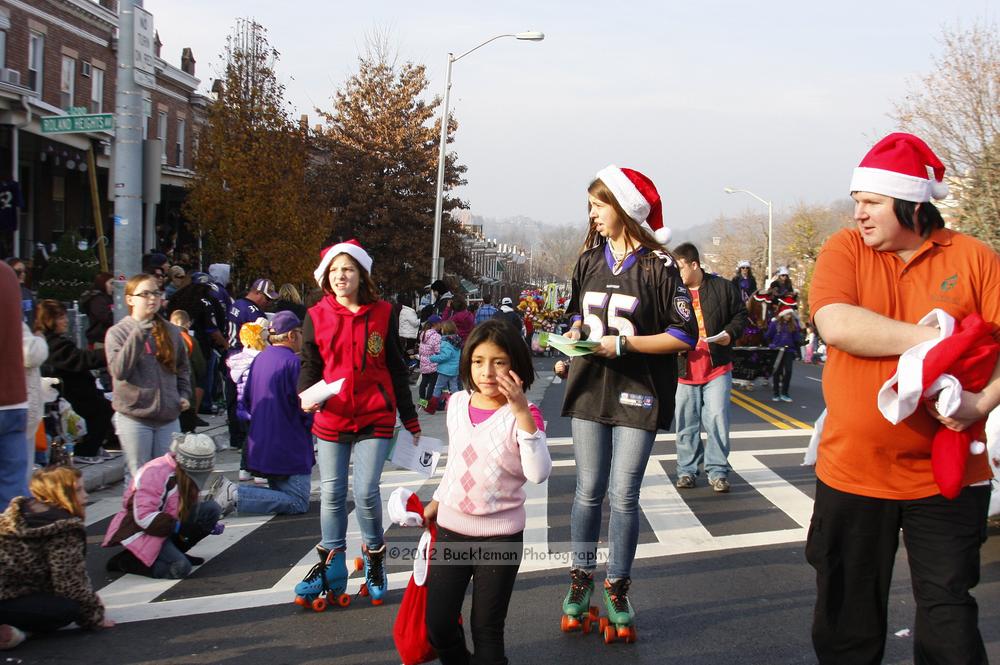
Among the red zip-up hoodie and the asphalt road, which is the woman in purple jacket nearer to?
the asphalt road

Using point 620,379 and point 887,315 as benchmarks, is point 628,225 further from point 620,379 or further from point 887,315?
point 887,315

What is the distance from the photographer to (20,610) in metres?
4.70

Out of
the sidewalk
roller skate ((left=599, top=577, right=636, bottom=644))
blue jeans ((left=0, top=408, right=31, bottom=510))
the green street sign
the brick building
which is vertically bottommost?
the sidewalk

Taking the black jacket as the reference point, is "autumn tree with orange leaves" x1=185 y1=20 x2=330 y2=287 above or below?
above

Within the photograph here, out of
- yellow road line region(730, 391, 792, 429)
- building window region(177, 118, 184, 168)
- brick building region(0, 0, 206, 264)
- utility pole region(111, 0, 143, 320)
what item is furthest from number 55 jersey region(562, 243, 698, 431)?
building window region(177, 118, 184, 168)

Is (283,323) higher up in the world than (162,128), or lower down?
lower down

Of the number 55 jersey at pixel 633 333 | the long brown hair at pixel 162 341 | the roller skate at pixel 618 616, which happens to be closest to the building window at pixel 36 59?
the long brown hair at pixel 162 341

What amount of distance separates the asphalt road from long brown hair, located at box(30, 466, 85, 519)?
2.03ft

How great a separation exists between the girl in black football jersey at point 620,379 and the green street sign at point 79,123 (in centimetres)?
645

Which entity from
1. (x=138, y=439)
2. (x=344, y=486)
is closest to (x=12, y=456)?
(x=344, y=486)

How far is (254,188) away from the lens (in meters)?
24.0

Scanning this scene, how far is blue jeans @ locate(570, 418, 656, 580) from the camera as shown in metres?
4.73

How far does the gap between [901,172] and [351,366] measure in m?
2.92

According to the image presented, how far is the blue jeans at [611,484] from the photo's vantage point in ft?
15.5
